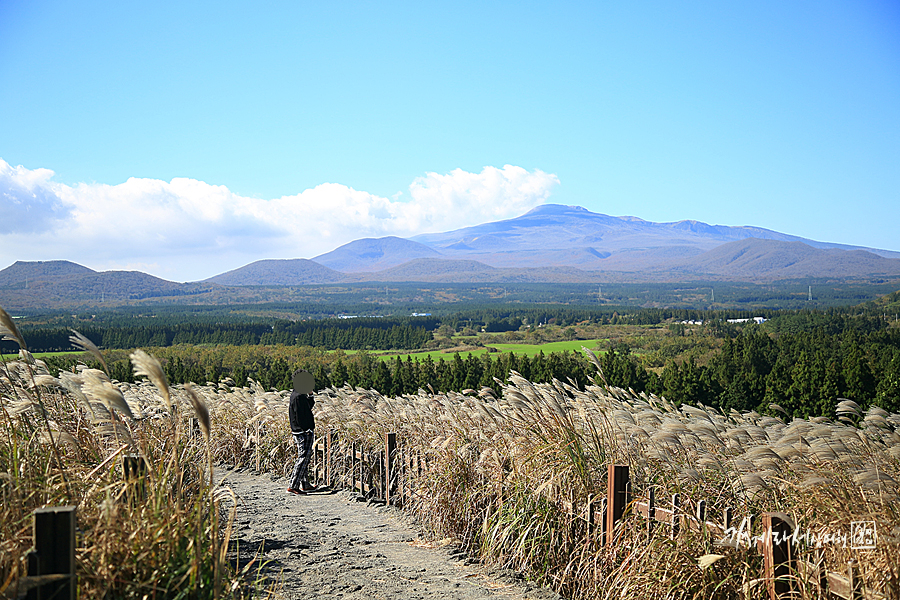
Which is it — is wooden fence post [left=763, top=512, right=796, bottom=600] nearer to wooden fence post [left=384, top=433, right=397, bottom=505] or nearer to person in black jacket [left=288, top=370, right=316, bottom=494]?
wooden fence post [left=384, top=433, right=397, bottom=505]

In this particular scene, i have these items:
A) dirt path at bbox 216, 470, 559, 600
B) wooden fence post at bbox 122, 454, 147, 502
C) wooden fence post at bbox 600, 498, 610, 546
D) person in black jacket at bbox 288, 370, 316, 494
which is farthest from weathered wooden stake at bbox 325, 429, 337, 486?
wooden fence post at bbox 122, 454, 147, 502

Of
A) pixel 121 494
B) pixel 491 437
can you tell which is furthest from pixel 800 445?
pixel 121 494

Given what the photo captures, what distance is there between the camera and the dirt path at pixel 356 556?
534cm

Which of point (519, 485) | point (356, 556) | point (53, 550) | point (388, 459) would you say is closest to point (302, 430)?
point (388, 459)

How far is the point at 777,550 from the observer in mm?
3793

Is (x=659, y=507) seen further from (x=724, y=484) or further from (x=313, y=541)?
(x=313, y=541)

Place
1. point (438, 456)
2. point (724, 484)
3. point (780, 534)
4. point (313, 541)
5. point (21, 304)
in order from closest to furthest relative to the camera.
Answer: point (780, 534) < point (724, 484) < point (313, 541) < point (438, 456) < point (21, 304)

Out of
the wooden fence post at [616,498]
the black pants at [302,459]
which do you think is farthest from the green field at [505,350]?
the wooden fence post at [616,498]

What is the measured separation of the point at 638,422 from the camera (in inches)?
239

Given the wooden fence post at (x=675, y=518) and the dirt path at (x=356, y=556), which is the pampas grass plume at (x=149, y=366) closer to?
the dirt path at (x=356, y=556)

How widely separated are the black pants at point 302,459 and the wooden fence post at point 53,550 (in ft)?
22.5

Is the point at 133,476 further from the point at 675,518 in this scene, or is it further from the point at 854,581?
the point at 854,581

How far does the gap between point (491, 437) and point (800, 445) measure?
3.03 meters

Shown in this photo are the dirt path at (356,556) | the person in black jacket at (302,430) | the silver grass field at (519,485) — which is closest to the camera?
the silver grass field at (519,485)
